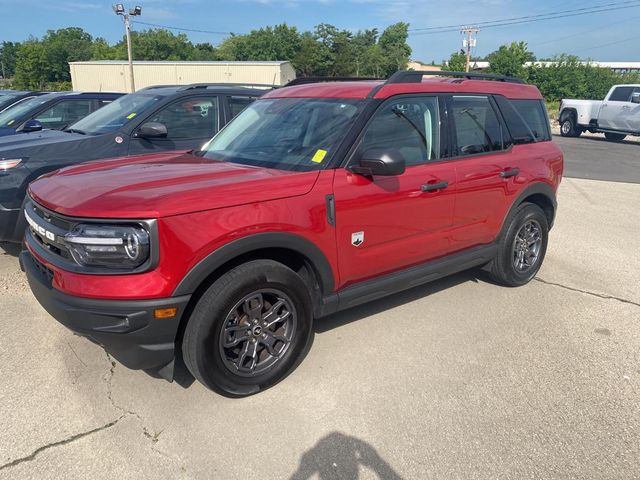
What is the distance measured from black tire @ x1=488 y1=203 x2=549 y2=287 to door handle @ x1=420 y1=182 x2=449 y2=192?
42.4 inches

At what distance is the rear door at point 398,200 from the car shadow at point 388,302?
0.65 meters

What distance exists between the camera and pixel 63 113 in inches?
324

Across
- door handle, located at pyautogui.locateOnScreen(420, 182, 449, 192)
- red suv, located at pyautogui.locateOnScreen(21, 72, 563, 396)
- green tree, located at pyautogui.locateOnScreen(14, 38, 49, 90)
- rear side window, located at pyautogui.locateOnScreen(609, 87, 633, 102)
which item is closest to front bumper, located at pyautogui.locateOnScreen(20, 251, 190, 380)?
red suv, located at pyautogui.locateOnScreen(21, 72, 563, 396)

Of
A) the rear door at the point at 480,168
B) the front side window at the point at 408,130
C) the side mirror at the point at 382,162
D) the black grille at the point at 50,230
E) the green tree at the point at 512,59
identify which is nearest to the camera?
the black grille at the point at 50,230

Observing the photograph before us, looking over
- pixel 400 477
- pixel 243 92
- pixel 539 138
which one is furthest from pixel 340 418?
pixel 243 92

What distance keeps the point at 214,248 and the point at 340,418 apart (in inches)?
46.9

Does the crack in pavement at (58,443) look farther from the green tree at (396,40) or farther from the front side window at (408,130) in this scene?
the green tree at (396,40)

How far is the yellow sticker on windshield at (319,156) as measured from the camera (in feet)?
10.5

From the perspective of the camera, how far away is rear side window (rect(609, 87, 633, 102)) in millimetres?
18500

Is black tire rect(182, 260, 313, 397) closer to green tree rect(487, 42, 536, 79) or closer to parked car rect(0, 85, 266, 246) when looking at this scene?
parked car rect(0, 85, 266, 246)

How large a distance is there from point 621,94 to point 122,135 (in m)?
19.6

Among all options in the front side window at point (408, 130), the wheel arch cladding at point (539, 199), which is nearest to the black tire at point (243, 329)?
the front side window at point (408, 130)

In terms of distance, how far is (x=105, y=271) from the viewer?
8.15 feet

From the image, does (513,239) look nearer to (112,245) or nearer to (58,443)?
(112,245)
